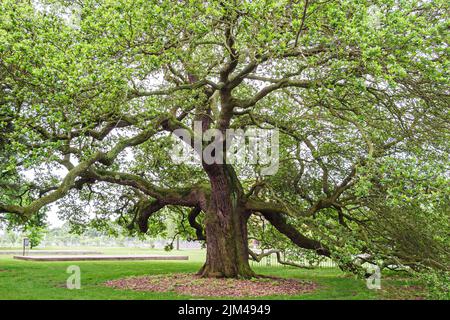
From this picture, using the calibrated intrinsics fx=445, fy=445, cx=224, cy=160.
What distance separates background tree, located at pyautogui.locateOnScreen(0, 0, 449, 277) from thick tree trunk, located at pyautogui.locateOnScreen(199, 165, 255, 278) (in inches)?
1.8

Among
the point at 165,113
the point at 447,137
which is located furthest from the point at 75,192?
the point at 447,137

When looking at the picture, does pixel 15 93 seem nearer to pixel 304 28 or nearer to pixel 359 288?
pixel 304 28

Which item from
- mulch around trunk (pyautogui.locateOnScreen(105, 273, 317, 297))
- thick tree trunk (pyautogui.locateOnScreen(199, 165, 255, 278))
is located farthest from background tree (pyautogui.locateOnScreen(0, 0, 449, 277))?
mulch around trunk (pyautogui.locateOnScreen(105, 273, 317, 297))

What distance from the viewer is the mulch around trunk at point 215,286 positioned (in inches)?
549

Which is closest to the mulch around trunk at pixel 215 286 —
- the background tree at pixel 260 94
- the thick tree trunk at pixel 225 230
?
the thick tree trunk at pixel 225 230

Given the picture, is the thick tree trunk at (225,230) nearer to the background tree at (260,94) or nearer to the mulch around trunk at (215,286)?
the background tree at (260,94)

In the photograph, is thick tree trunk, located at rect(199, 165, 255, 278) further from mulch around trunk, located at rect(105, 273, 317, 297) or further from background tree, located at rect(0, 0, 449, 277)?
mulch around trunk, located at rect(105, 273, 317, 297)

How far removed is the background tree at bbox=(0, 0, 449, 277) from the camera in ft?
36.1

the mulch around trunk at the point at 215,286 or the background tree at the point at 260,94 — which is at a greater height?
the background tree at the point at 260,94

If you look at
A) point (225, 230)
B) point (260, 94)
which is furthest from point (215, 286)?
point (260, 94)

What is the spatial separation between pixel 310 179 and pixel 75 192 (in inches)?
461

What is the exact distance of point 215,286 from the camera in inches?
587

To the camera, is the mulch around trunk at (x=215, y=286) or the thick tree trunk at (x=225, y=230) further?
the thick tree trunk at (x=225, y=230)

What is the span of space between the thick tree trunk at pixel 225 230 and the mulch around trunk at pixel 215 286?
72 cm
